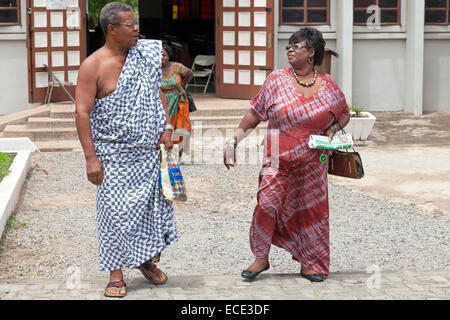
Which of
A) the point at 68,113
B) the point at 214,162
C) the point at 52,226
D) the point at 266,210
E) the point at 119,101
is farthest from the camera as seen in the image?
the point at 68,113

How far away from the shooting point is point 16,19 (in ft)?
44.8

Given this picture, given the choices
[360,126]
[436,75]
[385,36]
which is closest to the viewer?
[360,126]

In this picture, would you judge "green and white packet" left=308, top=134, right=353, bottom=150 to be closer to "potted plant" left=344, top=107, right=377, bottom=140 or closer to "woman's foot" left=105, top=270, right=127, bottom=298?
"woman's foot" left=105, top=270, right=127, bottom=298

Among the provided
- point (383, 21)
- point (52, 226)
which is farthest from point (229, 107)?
point (52, 226)

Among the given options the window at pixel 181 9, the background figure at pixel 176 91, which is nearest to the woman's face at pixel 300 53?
the background figure at pixel 176 91

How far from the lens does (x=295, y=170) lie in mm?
5613

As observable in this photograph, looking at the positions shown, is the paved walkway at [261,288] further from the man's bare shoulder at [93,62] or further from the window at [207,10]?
the window at [207,10]

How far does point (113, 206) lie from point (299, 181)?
1284mm

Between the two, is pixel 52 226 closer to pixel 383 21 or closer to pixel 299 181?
pixel 299 181

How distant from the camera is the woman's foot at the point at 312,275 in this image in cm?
559

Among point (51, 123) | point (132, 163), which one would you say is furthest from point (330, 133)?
point (51, 123)

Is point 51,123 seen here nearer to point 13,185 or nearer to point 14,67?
point 14,67

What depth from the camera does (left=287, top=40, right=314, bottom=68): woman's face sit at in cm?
555

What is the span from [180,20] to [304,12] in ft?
28.9
